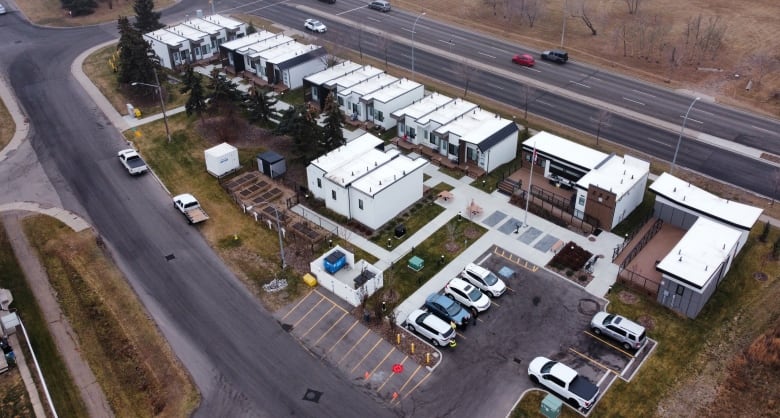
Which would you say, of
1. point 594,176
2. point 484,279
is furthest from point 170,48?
point 594,176

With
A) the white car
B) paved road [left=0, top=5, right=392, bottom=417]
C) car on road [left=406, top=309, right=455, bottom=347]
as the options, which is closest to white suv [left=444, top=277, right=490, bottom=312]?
car on road [left=406, top=309, right=455, bottom=347]

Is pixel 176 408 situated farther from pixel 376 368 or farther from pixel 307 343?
pixel 376 368

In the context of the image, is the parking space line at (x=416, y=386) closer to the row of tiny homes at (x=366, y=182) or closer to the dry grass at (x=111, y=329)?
the dry grass at (x=111, y=329)

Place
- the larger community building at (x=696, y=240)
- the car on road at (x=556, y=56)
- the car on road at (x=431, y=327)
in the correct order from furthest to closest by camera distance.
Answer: the car on road at (x=556, y=56) → the larger community building at (x=696, y=240) → the car on road at (x=431, y=327)

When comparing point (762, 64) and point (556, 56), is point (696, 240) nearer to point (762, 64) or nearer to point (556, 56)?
point (556, 56)

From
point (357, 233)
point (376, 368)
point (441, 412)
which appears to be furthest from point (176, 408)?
point (357, 233)

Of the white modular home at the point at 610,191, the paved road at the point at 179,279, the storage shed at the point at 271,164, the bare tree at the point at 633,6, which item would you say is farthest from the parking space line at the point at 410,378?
the bare tree at the point at 633,6
